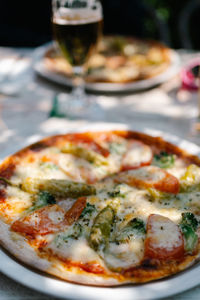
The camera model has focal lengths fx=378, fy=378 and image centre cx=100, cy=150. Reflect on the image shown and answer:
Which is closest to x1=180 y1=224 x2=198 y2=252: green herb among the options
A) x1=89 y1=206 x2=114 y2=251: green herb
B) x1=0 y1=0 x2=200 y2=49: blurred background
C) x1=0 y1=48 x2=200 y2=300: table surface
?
x1=89 y1=206 x2=114 y2=251: green herb

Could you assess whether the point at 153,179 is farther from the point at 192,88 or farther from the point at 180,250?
the point at 192,88

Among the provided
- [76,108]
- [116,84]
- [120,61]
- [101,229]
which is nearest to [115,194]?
[101,229]

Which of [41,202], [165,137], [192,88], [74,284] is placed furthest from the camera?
[192,88]

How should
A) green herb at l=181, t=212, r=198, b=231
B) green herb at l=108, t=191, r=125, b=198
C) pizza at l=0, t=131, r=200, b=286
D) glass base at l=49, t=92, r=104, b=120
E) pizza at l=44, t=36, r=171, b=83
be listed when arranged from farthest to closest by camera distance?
1. pizza at l=44, t=36, r=171, b=83
2. glass base at l=49, t=92, r=104, b=120
3. green herb at l=108, t=191, r=125, b=198
4. green herb at l=181, t=212, r=198, b=231
5. pizza at l=0, t=131, r=200, b=286

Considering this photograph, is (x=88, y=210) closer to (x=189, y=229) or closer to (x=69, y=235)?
(x=69, y=235)

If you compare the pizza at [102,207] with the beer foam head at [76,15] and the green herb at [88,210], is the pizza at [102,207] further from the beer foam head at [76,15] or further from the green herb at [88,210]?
the beer foam head at [76,15]

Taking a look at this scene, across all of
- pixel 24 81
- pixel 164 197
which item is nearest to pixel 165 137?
pixel 164 197

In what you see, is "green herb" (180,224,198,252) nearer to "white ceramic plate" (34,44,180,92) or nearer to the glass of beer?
the glass of beer
